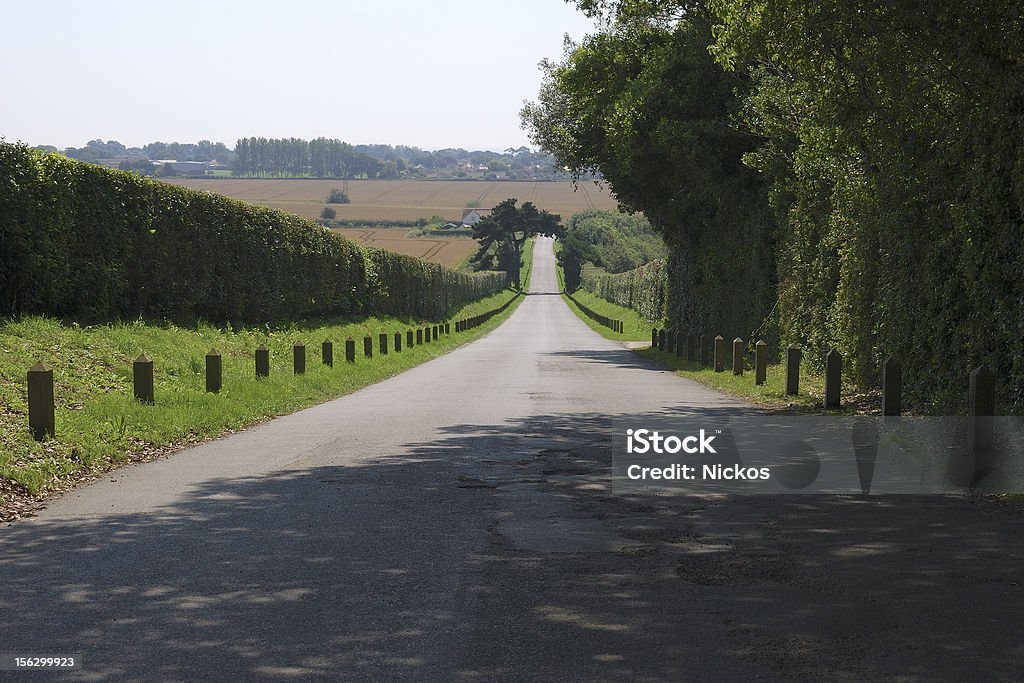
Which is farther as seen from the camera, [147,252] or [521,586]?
[147,252]

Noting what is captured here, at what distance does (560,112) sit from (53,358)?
36.2 meters

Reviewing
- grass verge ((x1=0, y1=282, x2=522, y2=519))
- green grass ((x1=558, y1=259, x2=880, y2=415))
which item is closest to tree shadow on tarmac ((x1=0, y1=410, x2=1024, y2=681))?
grass verge ((x1=0, y1=282, x2=522, y2=519))

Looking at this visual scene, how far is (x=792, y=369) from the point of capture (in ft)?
59.2

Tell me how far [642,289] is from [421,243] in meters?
80.5

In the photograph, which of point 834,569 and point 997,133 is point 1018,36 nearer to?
point 997,133

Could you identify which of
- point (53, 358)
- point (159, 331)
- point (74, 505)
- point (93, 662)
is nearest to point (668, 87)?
point (159, 331)

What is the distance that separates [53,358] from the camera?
15625 mm

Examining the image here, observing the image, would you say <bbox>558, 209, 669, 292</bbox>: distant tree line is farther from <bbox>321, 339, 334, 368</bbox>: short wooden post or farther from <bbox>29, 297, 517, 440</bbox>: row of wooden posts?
<bbox>29, 297, 517, 440</bbox>: row of wooden posts

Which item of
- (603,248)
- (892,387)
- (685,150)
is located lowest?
(603,248)

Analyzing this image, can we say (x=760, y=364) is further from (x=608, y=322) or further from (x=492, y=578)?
(x=608, y=322)

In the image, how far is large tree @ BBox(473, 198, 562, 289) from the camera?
141500 mm

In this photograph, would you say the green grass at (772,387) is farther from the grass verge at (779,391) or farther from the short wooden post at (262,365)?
the short wooden post at (262,365)

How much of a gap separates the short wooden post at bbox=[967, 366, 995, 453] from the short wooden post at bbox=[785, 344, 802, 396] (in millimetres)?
7865

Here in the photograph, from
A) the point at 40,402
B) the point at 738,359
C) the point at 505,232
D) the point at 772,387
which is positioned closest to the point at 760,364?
the point at 772,387
